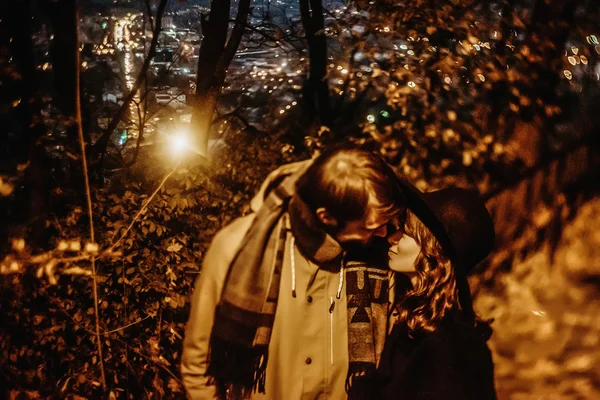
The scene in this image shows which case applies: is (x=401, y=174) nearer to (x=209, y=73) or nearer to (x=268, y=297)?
(x=268, y=297)

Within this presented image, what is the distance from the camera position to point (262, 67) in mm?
10938

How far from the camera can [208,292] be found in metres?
2.41

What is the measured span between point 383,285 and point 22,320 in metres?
3.08

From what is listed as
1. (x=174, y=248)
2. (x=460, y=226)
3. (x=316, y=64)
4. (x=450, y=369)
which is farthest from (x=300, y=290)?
(x=316, y=64)

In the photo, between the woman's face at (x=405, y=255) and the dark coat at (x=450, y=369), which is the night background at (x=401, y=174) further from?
the woman's face at (x=405, y=255)

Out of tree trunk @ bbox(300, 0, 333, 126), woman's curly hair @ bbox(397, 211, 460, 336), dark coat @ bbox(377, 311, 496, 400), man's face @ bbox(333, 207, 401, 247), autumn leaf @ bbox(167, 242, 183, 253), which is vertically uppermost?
tree trunk @ bbox(300, 0, 333, 126)

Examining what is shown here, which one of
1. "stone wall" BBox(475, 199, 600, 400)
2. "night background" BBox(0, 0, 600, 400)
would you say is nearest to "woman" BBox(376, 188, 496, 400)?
"stone wall" BBox(475, 199, 600, 400)

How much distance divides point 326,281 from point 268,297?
0.97 ft

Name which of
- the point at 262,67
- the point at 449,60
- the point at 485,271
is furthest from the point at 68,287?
the point at 262,67

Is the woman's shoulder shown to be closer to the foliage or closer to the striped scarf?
the striped scarf

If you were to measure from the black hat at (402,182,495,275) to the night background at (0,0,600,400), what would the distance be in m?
1.30

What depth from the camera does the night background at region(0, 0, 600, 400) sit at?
418cm

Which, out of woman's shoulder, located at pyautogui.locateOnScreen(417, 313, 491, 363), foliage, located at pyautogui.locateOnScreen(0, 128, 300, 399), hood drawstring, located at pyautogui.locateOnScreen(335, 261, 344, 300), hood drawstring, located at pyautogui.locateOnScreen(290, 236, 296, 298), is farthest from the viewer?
foliage, located at pyautogui.locateOnScreen(0, 128, 300, 399)

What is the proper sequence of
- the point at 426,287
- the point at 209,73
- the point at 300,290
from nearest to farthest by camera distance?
the point at 300,290 < the point at 426,287 < the point at 209,73
